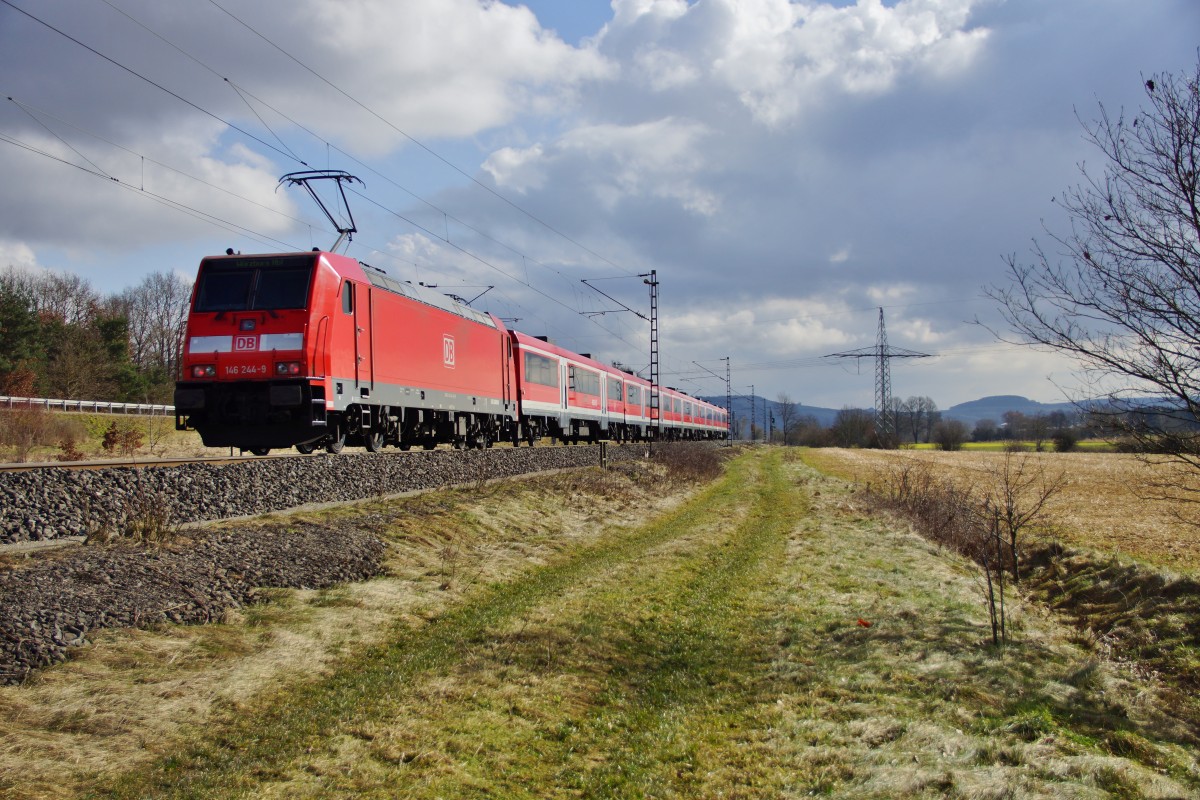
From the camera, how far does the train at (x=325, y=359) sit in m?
13.0

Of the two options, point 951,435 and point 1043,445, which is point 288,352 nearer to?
point 1043,445

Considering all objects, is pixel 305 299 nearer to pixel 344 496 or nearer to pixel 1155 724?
pixel 344 496

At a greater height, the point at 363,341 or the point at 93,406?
the point at 363,341

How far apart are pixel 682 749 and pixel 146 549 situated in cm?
555

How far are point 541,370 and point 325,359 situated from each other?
1589 cm

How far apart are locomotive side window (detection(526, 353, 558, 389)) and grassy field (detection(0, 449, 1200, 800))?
17.3 m

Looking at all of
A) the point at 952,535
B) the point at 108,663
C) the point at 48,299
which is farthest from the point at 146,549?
the point at 48,299

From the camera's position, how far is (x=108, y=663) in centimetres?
526

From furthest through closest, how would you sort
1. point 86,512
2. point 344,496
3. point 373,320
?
point 373,320, point 344,496, point 86,512

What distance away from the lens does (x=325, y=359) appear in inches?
530

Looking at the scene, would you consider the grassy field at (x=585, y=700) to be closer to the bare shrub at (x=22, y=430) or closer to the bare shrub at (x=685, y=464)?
the bare shrub at (x=685, y=464)

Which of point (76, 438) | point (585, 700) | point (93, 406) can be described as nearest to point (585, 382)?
point (76, 438)

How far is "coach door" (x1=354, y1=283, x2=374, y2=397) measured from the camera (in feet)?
48.8

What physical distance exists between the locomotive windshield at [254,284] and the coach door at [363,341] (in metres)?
1.53
